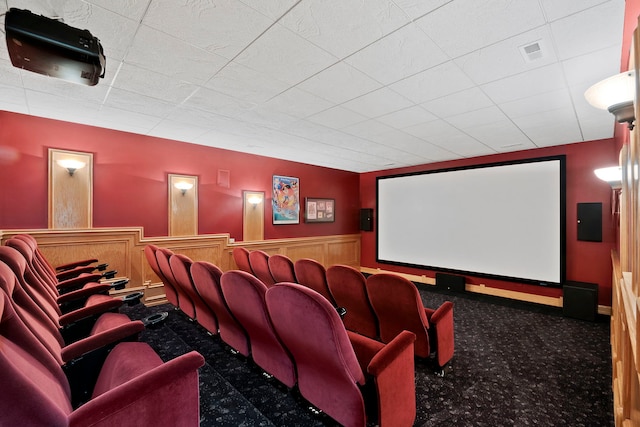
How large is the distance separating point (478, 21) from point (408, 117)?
1.60 m

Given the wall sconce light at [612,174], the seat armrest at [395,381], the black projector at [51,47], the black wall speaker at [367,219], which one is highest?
the black projector at [51,47]

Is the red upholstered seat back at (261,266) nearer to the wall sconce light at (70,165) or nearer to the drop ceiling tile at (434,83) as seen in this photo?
the drop ceiling tile at (434,83)

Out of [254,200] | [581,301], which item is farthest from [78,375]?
[581,301]

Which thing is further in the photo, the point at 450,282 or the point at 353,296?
the point at 450,282

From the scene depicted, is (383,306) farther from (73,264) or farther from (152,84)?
(73,264)

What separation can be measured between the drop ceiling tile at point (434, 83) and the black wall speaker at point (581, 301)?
3.50m

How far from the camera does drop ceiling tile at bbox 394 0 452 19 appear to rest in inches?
59.3

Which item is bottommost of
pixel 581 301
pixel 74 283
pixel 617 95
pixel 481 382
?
pixel 481 382

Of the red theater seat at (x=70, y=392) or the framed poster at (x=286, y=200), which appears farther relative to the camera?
the framed poster at (x=286, y=200)

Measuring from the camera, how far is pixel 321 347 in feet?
4.42

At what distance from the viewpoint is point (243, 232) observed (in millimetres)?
5211

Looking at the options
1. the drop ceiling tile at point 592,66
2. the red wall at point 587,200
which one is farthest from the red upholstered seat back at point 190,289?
the red wall at point 587,200

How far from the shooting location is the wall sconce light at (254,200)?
528cm

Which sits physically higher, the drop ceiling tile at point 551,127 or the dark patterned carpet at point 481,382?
the drop ceiling tile at point 551,127
